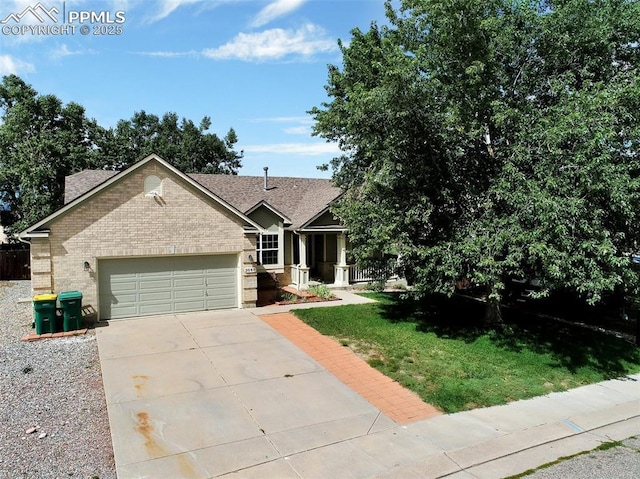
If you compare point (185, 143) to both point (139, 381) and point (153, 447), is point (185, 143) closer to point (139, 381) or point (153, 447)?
point (139, 381)

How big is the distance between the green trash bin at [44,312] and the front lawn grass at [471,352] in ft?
22.8

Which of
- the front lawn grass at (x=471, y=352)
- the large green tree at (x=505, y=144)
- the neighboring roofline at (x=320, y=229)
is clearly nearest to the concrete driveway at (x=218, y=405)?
the front lawn grass at (x=471, y=352)

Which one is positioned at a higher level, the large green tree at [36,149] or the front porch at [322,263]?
the large green tree at [36,149]

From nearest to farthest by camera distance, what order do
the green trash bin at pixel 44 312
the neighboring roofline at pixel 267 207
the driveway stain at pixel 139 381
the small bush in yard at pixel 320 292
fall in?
the driveway stain at pixel 139 381 < the green trash bin at pixel 44 312 < the small bush in yard at pixel 320 292 < the neighboring roofline at pixel 267 207

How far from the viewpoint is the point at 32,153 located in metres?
24.7

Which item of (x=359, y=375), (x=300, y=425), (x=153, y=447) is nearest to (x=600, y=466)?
(x=300, y=425)

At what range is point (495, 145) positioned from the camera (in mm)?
11984

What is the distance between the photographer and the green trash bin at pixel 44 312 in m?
11.8

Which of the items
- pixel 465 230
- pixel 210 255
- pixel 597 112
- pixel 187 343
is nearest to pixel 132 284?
pixel 210 255

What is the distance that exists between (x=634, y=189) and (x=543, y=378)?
14.8 feet

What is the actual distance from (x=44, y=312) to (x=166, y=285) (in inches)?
139

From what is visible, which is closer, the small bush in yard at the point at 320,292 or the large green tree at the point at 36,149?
the small bush in yard at the point at 320,292

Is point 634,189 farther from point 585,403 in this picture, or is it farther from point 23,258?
point 23,258

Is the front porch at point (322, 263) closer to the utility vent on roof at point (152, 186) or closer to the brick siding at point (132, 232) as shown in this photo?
the brick siding at point (132, 232)
